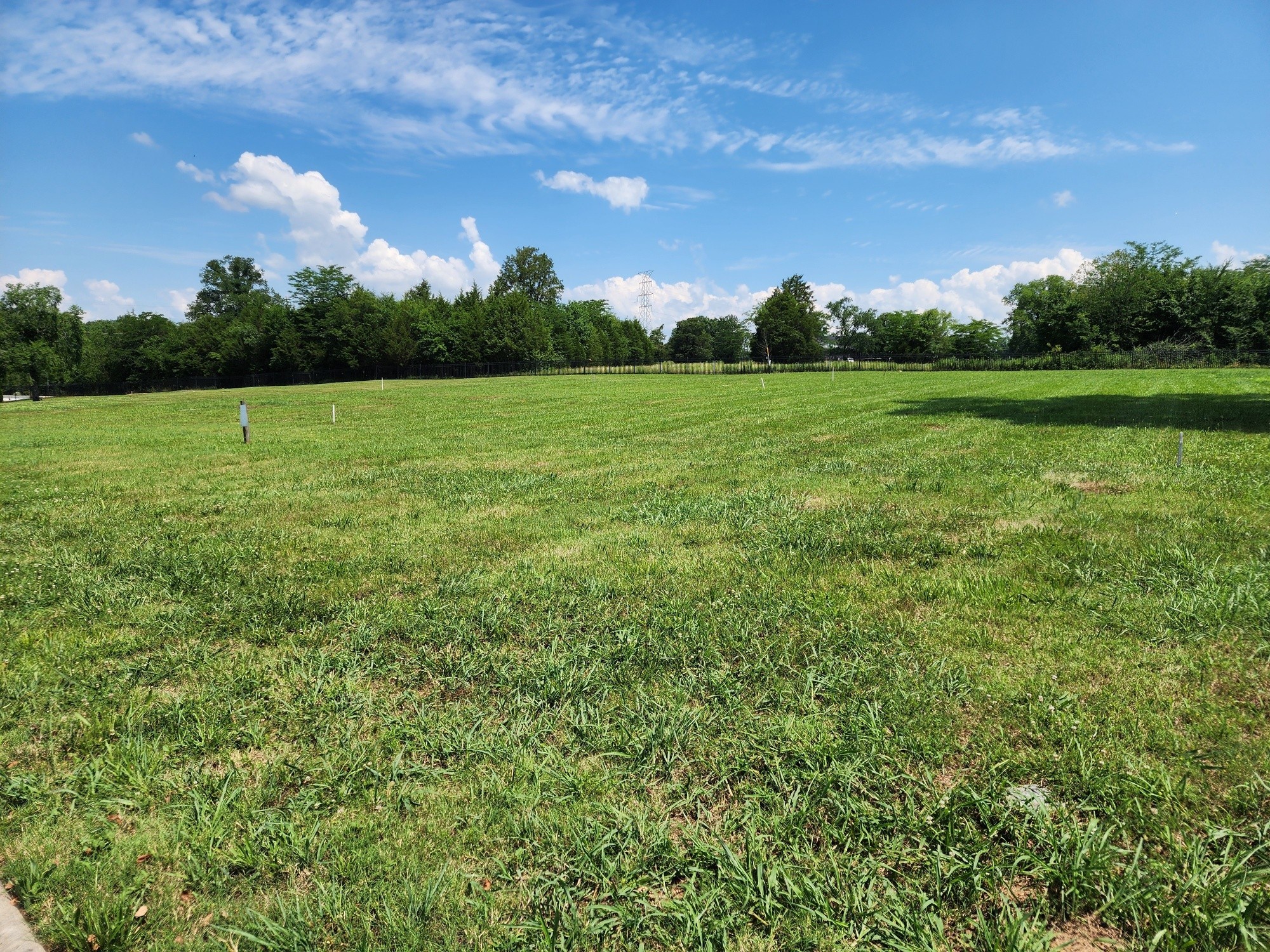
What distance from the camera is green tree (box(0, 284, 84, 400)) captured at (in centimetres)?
6519

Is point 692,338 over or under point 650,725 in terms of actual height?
over

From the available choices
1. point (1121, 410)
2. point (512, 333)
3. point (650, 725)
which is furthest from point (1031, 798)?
point (512, 333)

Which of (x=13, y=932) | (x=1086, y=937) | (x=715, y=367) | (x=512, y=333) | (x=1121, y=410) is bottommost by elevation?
(x=1086, y=937)

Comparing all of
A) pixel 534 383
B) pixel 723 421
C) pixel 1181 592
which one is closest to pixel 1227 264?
pixel 534 383

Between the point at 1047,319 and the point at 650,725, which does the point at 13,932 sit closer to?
the point at 650,725

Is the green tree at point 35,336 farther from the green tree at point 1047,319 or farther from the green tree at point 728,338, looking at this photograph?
the green tree at point 1047,319

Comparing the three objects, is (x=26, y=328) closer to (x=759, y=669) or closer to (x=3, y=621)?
(x=3, y=621)

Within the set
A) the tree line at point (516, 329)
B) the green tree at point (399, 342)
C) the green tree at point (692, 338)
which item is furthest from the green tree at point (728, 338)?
the green tree at point (399, 342)

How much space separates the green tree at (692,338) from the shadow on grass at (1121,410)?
10859cm

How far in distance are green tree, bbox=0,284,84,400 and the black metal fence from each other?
18.4 feet

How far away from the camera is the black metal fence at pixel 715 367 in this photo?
186ft

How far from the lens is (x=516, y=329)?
73.6 meters

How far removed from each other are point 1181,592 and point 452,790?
A: 4.78 metres

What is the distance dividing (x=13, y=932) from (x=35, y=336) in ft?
308
